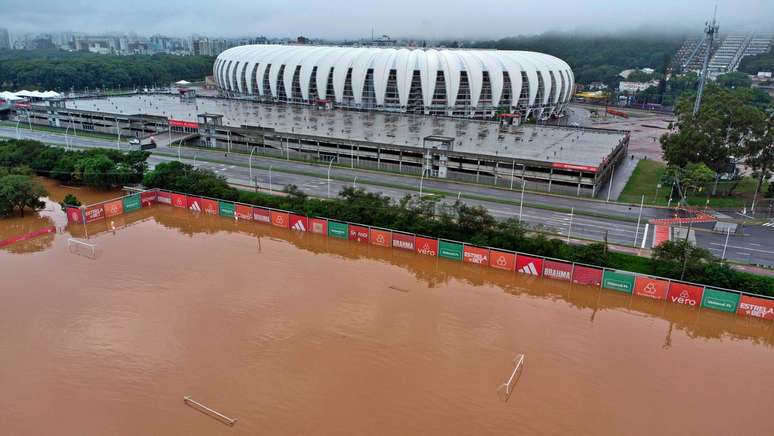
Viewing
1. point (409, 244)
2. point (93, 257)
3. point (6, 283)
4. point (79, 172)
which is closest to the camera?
point (6, 283)

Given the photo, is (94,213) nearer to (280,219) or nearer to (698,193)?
(280,219)

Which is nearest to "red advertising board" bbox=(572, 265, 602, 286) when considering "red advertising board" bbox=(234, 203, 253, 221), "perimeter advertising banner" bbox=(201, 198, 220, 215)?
"red advertising board" bbox=(234, 203, 253, 221)

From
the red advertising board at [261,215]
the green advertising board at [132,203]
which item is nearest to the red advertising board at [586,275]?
the red advertising board at [261,215]

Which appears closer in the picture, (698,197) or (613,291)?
(613,291)

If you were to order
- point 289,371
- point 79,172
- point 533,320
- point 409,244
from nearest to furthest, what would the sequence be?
point 289,371, point 533,320, point 409,244, point 79,172

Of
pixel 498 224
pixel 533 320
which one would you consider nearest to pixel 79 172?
pixel 498 224

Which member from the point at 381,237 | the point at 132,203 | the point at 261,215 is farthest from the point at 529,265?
the point at 132,203

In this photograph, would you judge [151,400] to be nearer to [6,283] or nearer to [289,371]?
[289,371]

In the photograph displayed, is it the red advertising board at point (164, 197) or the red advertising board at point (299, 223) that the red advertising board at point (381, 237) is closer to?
the red advertising board at point (299, 223)
